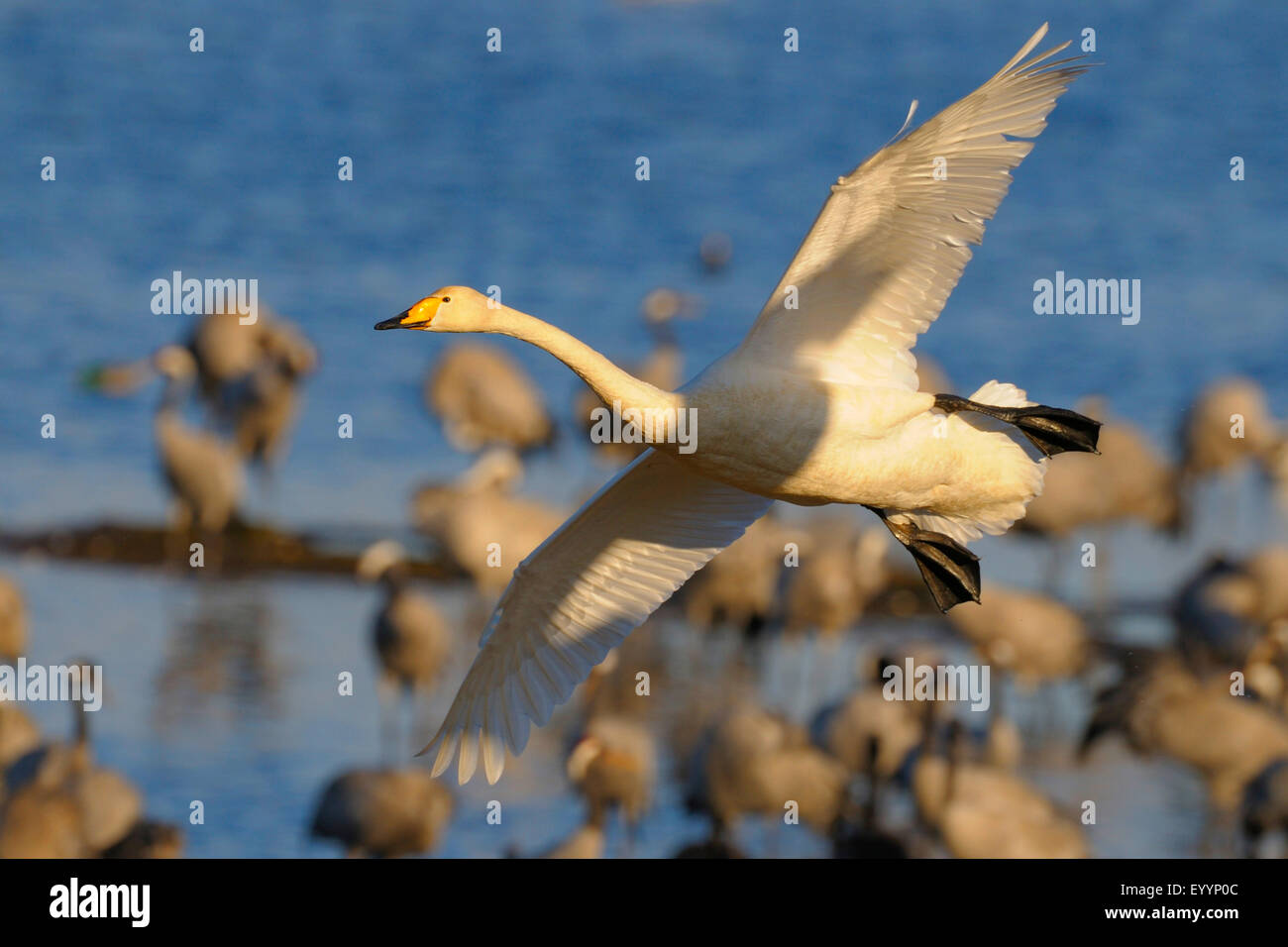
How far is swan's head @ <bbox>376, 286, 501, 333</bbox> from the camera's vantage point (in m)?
6.92

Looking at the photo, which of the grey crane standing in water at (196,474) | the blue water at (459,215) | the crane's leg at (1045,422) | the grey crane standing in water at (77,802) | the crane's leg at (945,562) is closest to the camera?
the crane's leg at (1045,422)

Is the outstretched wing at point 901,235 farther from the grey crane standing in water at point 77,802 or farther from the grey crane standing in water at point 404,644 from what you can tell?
the grey crane standing in water at point 404,644

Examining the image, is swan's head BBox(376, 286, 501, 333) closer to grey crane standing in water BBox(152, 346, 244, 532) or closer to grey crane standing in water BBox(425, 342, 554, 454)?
grey crane standing in water BBox(152, 346, 244, 532)

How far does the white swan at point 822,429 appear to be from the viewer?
6.72m

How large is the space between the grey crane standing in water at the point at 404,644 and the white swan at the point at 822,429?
4.73 metres

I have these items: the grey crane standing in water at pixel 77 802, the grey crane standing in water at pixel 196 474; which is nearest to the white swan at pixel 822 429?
the grey crane standing in water at pixel 77 802

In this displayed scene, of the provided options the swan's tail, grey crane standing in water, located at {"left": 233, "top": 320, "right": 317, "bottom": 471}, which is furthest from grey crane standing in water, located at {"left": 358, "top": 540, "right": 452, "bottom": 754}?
the swan's tail

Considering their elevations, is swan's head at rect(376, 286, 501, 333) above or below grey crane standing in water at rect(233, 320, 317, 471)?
below

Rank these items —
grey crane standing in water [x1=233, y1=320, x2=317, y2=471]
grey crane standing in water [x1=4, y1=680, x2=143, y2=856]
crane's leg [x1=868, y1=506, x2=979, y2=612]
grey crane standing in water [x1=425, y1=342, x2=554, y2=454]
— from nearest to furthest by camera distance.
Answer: crane's leg [x1=868, y1=506, x2=979, y2=612], grey crane standing in water [x1=4, y1=680, x2=143, y2=856], grey crane standing in water [x1=233, y1=320, x2=317, y2=471], grey crane standing in water [x1=425, y1=342, x2=554, y2=454]

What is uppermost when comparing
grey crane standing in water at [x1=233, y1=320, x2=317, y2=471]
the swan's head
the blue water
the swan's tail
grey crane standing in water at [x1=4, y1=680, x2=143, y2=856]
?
the blue water

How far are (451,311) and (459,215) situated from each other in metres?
17.6

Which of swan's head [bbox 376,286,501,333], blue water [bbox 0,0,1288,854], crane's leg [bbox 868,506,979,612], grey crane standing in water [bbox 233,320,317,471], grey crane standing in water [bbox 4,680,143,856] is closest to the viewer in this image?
swan's head [bbox 376,286,501,333]

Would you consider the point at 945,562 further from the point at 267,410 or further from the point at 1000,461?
the point at 267,410

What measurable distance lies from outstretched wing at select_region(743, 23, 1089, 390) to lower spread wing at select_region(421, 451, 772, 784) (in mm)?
882
